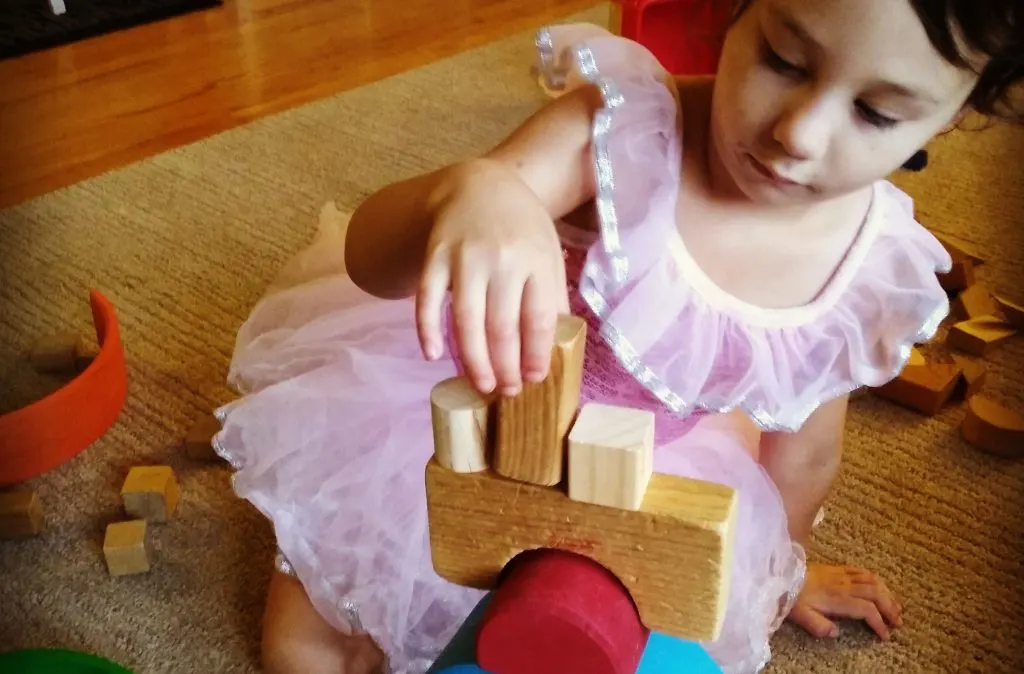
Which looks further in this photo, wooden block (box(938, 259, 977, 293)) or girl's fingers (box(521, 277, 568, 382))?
wooden block (box(938, 259, 977, 293))

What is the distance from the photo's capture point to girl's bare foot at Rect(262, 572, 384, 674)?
0.66m

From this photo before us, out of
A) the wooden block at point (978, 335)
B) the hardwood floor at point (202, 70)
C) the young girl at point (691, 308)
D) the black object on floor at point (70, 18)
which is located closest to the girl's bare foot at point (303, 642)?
the young girl at point (691, 308)

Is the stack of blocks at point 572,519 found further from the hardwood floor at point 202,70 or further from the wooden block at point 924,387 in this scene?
the hardwood floor at point 202,70

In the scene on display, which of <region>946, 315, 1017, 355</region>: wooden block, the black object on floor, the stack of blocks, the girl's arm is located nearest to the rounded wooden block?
the stack of blocks

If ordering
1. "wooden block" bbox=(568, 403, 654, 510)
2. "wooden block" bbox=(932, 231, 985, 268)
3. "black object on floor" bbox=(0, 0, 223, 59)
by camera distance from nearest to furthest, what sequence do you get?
"wooden block" bbox=(568, 403, 654, 510)
"wooden block" bbox=(932, 231, 985, 268)
"black object on floor" bbox=(0, 0, 223, 59)

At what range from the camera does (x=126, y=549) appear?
720 mm

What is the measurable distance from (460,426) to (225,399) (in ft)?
2.00

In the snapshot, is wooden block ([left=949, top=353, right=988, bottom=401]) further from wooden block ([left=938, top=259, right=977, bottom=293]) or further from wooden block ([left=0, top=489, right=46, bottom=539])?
wooden block ([left=0, top=489, right=46, bottom=539])

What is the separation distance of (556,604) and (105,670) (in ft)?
1.28

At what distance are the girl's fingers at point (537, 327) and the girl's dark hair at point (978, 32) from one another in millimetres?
243

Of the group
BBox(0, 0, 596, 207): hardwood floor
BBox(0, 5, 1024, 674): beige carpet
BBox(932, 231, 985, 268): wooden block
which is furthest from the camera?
BBox(0, 0, 596, 207): hardwood floor

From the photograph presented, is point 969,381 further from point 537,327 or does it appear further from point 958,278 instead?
point 537,327

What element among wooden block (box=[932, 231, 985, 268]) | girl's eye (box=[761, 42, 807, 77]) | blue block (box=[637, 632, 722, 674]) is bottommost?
wooden block (box=[932, 231, 985, 268])

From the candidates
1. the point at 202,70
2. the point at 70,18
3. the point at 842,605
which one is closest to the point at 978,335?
the point at 842,605
